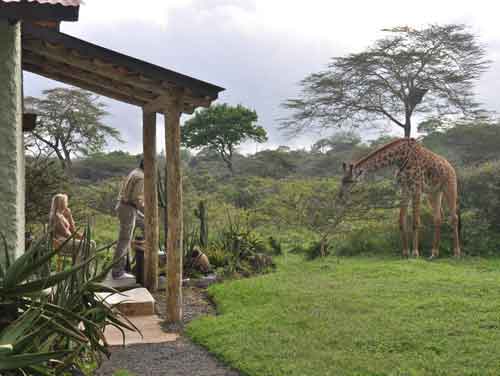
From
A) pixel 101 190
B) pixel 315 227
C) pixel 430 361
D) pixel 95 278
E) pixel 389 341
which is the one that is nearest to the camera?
pixel 95 278

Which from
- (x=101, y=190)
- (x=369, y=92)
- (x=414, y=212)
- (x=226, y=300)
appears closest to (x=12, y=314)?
(x=226, y=300)

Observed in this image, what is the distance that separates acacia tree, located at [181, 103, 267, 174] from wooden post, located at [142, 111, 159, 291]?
2341cm

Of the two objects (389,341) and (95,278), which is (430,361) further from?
(95,278)

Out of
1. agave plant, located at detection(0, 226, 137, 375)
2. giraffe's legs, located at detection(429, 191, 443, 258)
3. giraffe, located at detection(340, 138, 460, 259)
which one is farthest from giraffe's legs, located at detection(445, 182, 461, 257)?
agave plant, located at detection(0, 226, 137, 375)

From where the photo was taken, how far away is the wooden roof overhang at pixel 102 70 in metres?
5.62

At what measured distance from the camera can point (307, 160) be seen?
3288 centimetres

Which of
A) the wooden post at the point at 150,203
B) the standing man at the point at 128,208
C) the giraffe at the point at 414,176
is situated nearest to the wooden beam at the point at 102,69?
the wooden post at the point at 150,203

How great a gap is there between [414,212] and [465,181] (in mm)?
3159

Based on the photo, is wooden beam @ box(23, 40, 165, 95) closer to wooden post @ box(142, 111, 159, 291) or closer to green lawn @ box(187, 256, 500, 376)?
wooden post @ box(142, 111, 159, 291)

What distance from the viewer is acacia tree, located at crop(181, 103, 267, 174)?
32.5 metres

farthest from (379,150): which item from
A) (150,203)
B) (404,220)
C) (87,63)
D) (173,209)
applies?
(87,63)

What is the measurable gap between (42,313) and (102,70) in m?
3.34

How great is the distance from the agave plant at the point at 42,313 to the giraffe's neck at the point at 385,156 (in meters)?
8.18

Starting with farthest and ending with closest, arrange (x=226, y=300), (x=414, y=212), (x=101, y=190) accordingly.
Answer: (x=101, y=190), (x=414, y=212), (x=226, y=300)
